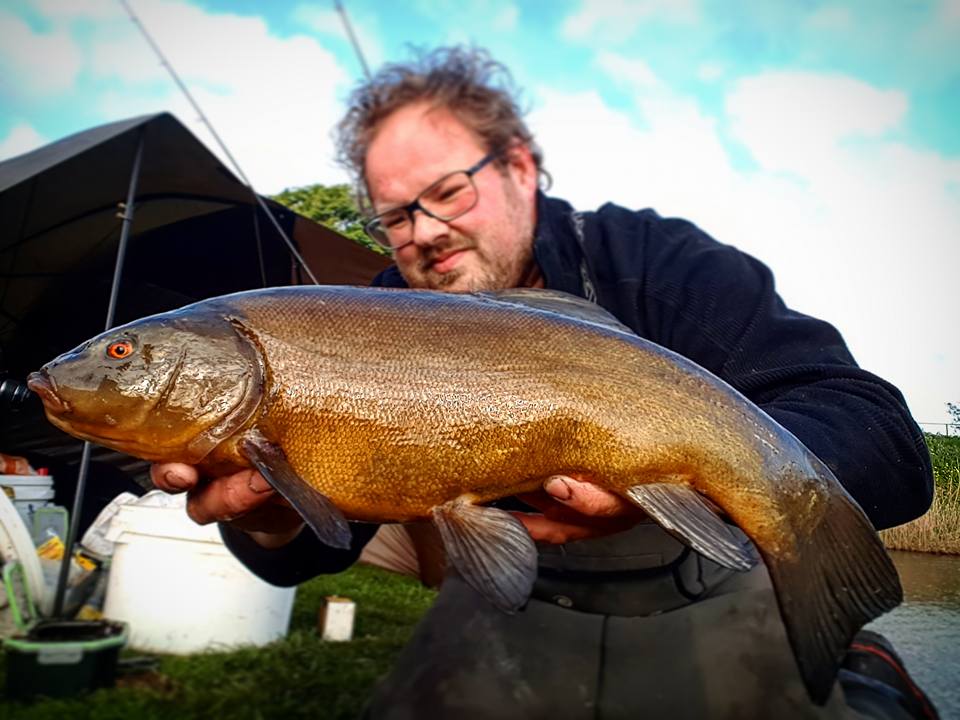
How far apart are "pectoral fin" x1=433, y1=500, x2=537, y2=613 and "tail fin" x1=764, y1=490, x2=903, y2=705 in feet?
1.80

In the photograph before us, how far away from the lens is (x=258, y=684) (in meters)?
3.03

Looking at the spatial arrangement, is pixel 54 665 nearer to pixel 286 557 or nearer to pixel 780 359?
pixel 286 557

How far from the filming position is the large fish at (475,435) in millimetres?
1487

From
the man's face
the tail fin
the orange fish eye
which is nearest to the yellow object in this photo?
the man's face

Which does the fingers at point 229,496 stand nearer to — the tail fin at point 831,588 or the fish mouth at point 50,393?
the fish mouth at point 50,393

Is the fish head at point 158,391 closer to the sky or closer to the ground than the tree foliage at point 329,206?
closer to the ground

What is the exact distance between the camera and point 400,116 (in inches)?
128

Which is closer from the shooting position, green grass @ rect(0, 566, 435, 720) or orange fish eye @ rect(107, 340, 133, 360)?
orange fish eye @ rect(107, 340, 133, 360)

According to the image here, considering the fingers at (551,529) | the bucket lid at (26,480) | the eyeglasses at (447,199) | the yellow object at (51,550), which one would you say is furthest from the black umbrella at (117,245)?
the fingers at (551,529)

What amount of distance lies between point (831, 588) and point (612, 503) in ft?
1.65

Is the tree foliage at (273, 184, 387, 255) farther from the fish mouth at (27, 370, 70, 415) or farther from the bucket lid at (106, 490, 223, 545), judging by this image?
the fish mouth at (27, 370, 70, 415)

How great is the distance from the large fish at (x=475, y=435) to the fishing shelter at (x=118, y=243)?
3.57m

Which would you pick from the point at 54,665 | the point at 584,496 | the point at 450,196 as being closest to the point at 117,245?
the point at 54,665

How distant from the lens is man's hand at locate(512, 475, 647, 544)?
5.00 ft
